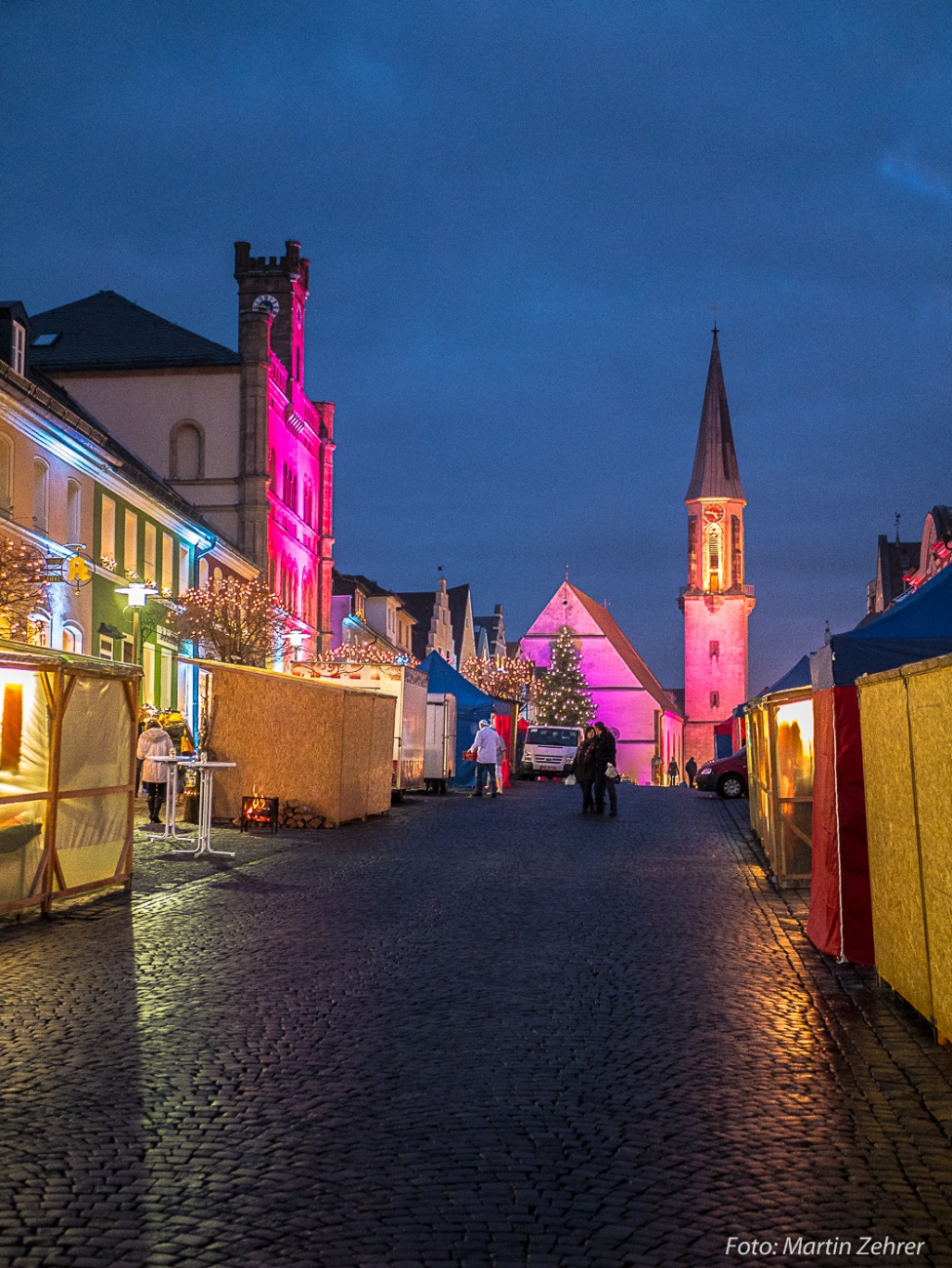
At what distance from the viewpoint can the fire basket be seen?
2362cm

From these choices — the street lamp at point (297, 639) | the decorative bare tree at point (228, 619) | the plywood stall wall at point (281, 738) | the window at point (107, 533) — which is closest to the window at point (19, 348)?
the window at point (107, 533)

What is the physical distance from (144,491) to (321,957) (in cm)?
3039

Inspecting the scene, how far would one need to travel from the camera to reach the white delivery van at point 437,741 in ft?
124

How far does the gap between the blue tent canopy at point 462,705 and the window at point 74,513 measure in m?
11.0

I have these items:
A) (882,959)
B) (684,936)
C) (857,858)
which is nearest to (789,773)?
(684,936)

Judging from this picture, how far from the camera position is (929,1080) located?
22.8 feet

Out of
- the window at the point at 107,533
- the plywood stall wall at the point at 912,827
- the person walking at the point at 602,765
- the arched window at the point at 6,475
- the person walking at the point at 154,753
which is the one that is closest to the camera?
the plywood stall wall at the point at 912,827

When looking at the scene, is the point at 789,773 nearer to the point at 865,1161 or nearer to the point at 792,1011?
the point at 792,1011

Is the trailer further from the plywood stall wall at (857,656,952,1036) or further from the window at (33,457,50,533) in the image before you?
the plywood stall wall at (857,656,952,1036)

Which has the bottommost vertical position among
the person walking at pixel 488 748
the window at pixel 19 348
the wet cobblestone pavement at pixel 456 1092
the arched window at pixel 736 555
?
the wet cobblestone pavement at pixel 456 1092

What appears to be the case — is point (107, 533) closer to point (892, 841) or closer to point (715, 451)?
point (892, 841)

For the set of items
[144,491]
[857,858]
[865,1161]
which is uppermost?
[144,491]

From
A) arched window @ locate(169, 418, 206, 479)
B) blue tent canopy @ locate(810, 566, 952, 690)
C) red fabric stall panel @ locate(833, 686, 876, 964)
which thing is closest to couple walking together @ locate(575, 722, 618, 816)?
blue tent canopy @ locate(810, 566, 952, 690)

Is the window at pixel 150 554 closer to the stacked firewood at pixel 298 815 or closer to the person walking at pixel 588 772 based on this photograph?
the person walking at pixel 588 772
